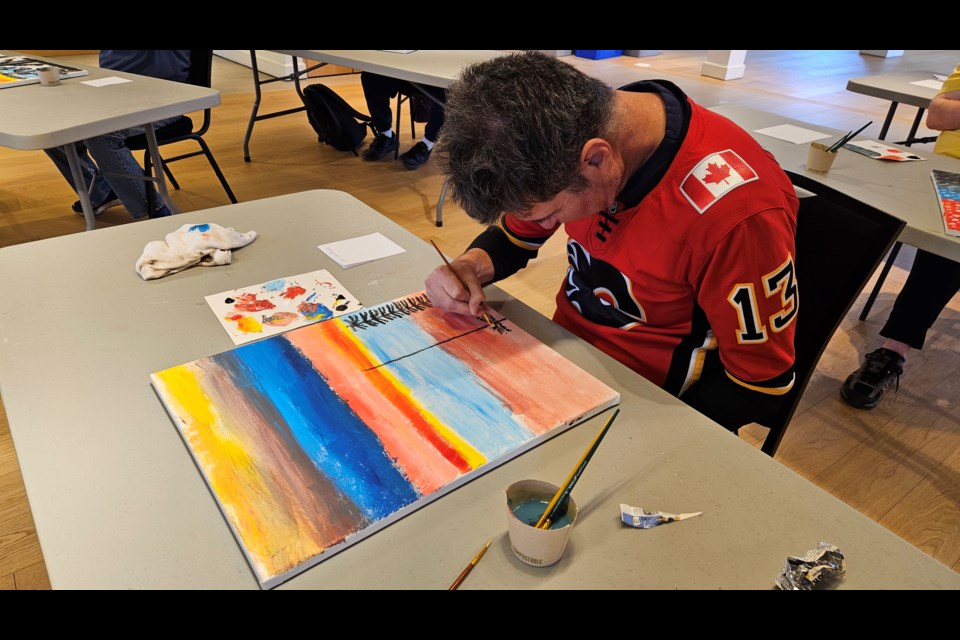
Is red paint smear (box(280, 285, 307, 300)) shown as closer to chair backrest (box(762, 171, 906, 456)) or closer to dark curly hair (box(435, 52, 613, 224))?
dark curly hair (box(435, 52, 613, 224))

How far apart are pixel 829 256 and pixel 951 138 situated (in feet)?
4.78

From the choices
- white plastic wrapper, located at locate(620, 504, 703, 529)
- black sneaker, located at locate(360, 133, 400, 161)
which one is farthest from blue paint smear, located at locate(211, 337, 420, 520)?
black sneaker, located at locate(360, 133, 400, 161)

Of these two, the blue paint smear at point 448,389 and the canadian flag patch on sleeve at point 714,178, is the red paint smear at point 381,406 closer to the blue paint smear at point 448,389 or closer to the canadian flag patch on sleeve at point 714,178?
the blue paint smear at point 448,389

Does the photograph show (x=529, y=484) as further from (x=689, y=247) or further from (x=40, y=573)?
(x=40, y=573)

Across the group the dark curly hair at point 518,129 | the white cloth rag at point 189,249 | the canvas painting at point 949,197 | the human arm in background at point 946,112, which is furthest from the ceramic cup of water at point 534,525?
the human arm in background at point 946,112

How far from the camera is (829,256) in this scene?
991 mm

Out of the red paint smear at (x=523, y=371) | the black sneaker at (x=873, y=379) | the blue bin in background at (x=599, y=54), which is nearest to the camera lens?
the red paint smear at (x=523, y=371)

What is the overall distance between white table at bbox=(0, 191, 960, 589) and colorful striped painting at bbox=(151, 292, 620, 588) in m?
0.02

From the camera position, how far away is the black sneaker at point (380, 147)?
4016 mm

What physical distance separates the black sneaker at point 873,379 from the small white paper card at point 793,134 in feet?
2.46

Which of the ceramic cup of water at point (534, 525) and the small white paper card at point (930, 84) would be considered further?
the small white paper card at point (930, 84)

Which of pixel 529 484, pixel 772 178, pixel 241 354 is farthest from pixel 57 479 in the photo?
pixel 772 178

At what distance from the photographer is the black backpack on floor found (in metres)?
3.91
